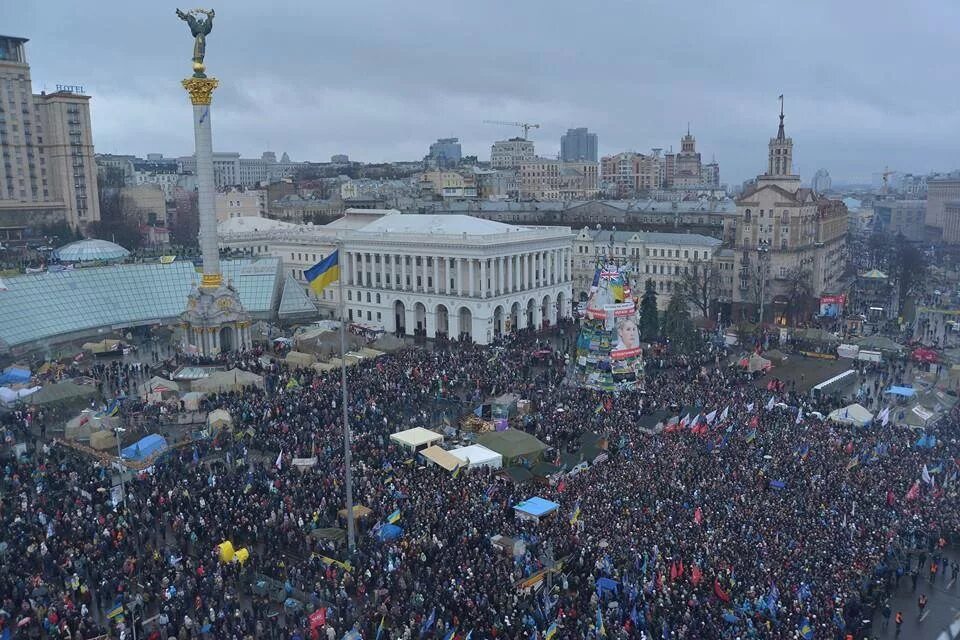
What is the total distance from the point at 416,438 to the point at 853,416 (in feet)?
55.5

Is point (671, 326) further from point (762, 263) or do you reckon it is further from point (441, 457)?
point (441, 457)

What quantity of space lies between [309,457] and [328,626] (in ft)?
36.4

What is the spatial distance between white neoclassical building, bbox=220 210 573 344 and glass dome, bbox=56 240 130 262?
61.2 ft

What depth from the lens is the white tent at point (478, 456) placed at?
1080 inches

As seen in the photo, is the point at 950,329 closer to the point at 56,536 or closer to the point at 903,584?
the point at 903,584

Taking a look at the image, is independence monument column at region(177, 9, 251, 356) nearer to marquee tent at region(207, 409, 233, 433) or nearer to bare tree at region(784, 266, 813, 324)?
marquee tent at region(207, 409, 233, 433)

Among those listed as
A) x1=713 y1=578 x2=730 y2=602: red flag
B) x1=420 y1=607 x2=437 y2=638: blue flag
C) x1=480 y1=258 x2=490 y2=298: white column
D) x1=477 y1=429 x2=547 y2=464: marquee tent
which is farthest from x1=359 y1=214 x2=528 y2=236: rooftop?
x1=420 y1=607 x2=437 y2=638: blue flag

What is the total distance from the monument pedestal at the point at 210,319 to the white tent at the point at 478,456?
2353cm

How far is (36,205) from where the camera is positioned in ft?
279

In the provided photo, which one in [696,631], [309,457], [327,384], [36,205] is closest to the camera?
[696,631]

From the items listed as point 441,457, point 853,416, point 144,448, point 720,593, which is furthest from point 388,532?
point 853,416

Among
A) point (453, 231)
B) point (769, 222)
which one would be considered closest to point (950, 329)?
point (769, 222)

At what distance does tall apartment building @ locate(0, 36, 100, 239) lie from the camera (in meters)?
82.3

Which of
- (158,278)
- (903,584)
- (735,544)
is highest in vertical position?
(158,278)
